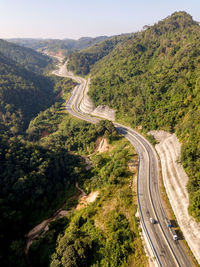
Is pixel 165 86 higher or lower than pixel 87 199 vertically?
higher

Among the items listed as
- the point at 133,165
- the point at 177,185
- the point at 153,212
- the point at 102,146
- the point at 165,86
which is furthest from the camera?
the point at 165,86

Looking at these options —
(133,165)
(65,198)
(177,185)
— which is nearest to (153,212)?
(177,185)

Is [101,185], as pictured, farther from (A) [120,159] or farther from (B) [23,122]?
(B) [23,122]

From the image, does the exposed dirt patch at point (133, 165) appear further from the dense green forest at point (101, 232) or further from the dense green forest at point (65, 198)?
the dense green forest at point (65, 198)

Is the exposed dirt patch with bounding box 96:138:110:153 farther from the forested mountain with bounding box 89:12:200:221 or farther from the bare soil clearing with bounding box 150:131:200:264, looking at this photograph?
the bare soil clearing with bounding box 150:131:200:264

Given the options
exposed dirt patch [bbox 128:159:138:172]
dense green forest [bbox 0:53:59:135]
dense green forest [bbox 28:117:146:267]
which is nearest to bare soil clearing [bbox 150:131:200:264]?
exposed dirt patch [bbox 128:159:138:172]

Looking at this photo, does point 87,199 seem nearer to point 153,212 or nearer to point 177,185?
point 153,212
